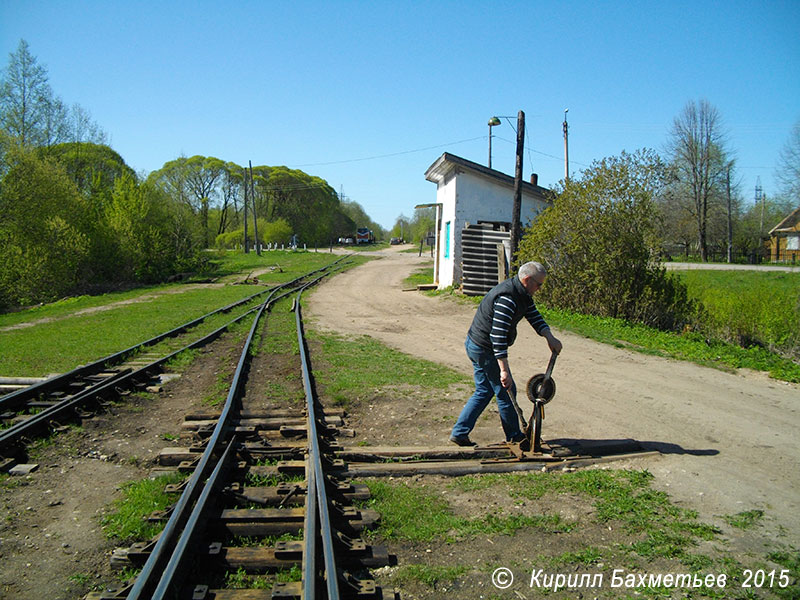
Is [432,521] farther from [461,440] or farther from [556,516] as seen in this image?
[461,440]

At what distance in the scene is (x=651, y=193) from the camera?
15.1 meters

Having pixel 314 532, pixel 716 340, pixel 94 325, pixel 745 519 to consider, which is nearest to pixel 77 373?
pixel 314 532

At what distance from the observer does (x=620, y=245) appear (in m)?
15.1

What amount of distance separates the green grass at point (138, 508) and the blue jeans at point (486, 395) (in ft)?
9.01

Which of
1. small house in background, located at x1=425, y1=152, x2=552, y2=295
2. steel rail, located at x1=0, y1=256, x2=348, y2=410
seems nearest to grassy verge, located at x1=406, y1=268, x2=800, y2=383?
small house in background, located at x1=425, y1=152, x2=552, y2=295

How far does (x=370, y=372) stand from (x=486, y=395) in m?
3.93

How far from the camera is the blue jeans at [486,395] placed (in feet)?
18.9

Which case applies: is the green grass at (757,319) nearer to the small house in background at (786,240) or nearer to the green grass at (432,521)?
the green grass at (432,521)

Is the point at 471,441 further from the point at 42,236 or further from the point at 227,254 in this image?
the point at 227,254

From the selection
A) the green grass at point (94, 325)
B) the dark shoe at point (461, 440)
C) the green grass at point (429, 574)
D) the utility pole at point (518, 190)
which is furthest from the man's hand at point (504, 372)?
the utility pole at point (518, 190)

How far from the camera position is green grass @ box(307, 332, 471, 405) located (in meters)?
8.52

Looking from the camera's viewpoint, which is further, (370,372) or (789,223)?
(789,223)

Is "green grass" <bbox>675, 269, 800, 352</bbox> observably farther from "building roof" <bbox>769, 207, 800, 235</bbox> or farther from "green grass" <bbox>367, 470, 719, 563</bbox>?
"building roof" <bbox>769, 207, 800, 235</bbox>

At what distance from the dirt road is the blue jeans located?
0.54 m
